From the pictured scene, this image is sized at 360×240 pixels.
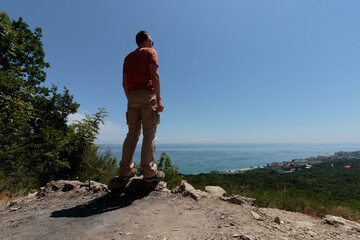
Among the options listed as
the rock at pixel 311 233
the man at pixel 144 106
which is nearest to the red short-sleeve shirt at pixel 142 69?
the man at pixel 144 106

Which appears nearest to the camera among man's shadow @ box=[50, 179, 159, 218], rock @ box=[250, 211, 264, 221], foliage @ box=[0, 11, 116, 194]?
rock @ box=[250, 211, 264, 221]

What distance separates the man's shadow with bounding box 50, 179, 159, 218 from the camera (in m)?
2.54

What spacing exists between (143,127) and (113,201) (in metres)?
1.52

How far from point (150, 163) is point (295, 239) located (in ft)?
8.12

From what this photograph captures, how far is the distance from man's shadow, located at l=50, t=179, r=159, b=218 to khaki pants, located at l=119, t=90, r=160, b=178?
1.11ft

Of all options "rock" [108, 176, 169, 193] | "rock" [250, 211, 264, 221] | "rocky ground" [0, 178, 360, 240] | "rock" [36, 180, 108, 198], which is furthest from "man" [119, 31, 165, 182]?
"rock" [250, 211, 264, 221]

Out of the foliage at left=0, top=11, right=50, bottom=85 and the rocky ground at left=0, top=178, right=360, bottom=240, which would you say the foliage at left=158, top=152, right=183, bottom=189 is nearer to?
the rocky ground at left=0, top=178, right=360, bottom=240

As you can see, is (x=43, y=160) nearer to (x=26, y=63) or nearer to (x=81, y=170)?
(x=81, y=170)

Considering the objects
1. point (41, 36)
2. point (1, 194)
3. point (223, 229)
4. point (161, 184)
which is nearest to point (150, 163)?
point (161, 184)

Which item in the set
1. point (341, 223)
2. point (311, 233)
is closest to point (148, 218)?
point (311, 233)

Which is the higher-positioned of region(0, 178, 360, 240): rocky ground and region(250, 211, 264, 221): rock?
region(0, 178, 360, 240): rocky ground

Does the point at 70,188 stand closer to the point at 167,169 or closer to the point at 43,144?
the point at 43,144

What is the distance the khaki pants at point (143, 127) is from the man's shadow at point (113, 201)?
0.34 m

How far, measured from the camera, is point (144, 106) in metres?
3.17
